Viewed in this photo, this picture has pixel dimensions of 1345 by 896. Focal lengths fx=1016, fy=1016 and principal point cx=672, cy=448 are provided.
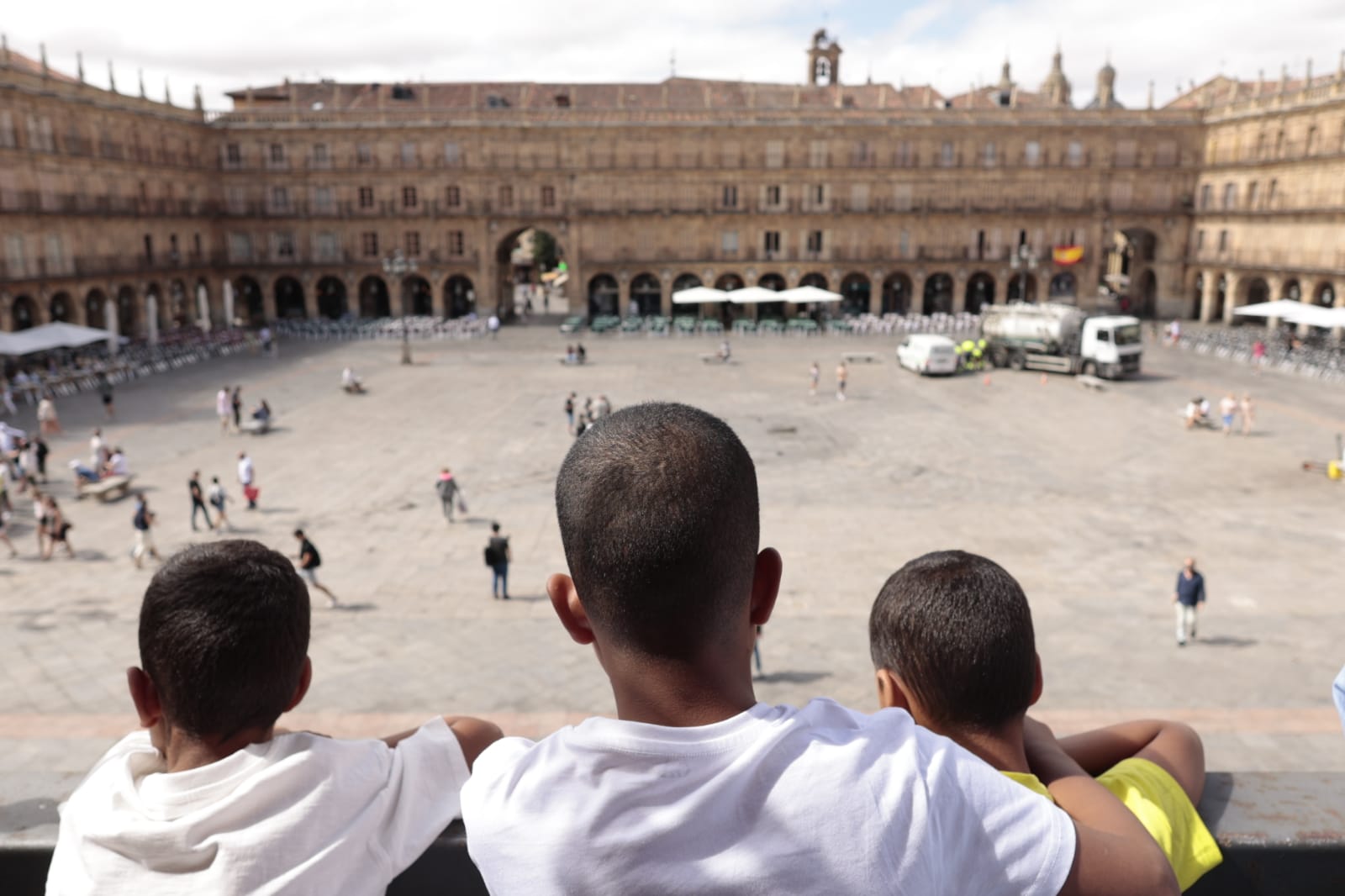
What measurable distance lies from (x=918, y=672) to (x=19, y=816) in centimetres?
179

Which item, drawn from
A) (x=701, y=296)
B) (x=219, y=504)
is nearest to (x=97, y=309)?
(x=701, y=296)

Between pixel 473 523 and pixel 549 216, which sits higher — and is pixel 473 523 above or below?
below

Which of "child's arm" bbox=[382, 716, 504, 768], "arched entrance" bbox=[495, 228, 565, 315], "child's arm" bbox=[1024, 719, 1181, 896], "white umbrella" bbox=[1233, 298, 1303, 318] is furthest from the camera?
"arched entrance" bbox=[495, 228, 565, 315]

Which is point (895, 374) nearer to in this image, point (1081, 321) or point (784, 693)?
point (1081, 321)

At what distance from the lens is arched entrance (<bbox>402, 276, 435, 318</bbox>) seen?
5656 cm

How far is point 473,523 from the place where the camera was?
1830cm

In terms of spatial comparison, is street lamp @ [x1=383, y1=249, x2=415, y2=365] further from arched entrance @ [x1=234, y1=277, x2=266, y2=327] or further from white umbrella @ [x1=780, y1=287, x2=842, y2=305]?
white umbrella @ [x1=780, y1=287, x2=842, y2=305]

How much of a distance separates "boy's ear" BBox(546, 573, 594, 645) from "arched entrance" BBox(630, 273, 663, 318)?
55.6 metres

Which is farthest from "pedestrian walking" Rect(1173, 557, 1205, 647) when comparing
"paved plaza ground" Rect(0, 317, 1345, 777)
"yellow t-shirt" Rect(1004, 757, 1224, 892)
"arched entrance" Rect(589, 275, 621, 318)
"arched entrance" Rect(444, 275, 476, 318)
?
"arched entrance" Rect(444, 275, 476, 318)

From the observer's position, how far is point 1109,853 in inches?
61.8

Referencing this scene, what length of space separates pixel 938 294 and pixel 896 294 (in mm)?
2606

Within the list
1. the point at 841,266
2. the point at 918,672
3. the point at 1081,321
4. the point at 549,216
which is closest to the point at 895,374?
the point at 1081,321

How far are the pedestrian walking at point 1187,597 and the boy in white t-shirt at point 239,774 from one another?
12.3 m

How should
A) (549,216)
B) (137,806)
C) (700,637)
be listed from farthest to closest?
1. (549,216)
2. (137,806)
3. (700,637)
